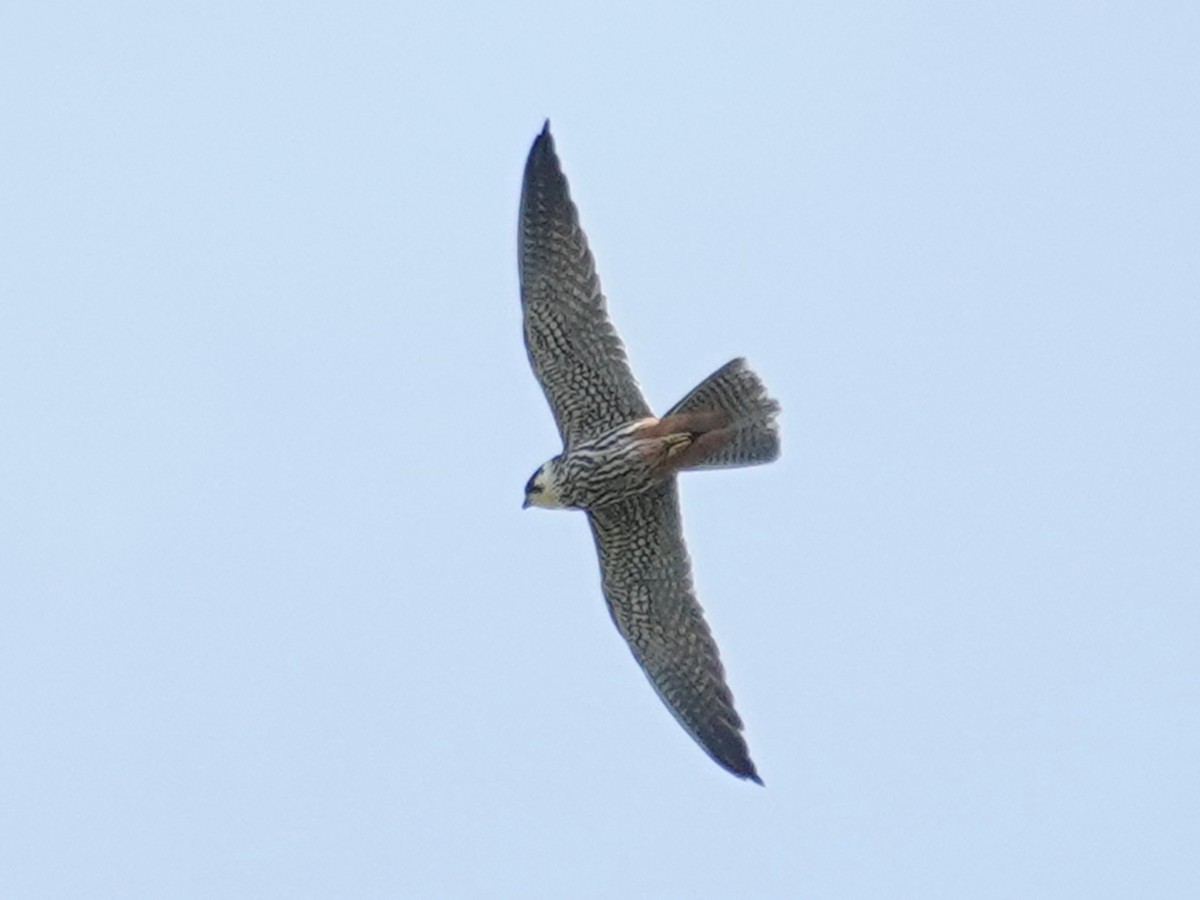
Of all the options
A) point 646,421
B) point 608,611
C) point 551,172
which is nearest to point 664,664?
point 608,611

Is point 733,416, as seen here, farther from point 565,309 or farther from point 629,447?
point 565,309

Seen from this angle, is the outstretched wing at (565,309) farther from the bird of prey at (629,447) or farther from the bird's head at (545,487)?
the bird's head at (545,487)

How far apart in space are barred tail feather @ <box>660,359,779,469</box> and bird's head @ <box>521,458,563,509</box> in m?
0.98

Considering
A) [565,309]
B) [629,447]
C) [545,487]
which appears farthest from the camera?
[545,487]

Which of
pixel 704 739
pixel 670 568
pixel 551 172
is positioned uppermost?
pixel 551 172

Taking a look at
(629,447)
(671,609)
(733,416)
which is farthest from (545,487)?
(733,416)

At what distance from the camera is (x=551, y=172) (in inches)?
727

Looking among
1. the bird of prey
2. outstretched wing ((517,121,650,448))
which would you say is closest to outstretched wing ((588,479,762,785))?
the bird of prey

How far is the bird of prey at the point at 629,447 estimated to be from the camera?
18.2 meters

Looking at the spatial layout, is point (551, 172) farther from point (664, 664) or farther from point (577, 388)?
point (664, 664)

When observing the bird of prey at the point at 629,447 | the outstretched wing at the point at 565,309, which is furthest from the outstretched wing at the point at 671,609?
the outstretched wing at the point at 565,309

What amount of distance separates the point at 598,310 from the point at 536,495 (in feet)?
4.48

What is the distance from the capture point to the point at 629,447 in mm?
18375

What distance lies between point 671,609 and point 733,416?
1.58m
